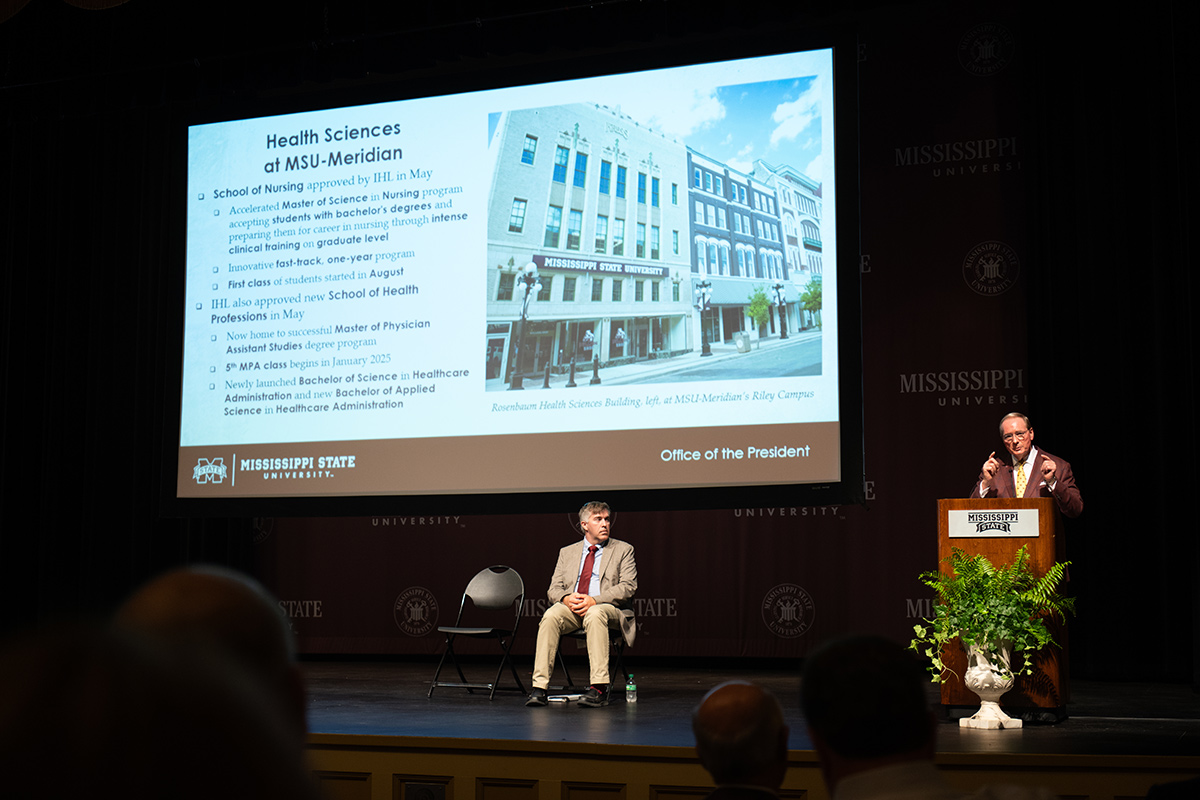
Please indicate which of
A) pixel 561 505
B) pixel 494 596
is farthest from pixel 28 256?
pixel 561 505

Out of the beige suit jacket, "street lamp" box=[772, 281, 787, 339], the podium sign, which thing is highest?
"street lamp" box=[772, 281, 787, 339]

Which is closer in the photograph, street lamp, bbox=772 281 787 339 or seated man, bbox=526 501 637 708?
street lamp, bbox=772 281 787 339

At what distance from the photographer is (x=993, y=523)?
169 inches

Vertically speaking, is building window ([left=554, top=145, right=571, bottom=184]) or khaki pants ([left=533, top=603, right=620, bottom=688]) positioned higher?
building window ([left=554, top=145, right=571, bottom=184])

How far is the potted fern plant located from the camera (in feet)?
13.4

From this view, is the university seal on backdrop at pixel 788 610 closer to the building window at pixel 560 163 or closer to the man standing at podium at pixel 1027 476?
the man standing at podium at pixel 1027 476

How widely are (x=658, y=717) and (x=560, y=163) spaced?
8.00ft

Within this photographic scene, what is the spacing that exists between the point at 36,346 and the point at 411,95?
3.83 metres

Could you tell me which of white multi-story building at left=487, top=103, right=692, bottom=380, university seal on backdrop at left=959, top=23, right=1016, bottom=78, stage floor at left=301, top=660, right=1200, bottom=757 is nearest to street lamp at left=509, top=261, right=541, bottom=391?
white multi-story building at left=487, top=103, right=692, bottom=380

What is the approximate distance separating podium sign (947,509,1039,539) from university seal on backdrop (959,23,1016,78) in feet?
9.91

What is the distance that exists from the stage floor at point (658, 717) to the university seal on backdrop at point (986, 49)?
3406mm

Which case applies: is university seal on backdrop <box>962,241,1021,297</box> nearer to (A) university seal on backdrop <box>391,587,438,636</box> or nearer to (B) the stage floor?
(B) the stage floor

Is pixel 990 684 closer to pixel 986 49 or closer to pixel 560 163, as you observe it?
pixel 560 163

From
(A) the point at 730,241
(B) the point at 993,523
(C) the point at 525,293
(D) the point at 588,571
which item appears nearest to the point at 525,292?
(C) the point at 525,293
